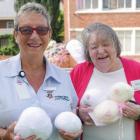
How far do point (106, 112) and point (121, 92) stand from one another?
18 centimetres

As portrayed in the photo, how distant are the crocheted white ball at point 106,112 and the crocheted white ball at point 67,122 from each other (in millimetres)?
355

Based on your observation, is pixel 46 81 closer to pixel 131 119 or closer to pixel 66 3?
pixel 131 119

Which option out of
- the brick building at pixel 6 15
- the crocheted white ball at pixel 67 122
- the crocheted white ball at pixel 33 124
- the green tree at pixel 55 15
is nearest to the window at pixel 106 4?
the green tree at pixel 55 15

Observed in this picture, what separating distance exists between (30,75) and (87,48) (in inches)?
25.2

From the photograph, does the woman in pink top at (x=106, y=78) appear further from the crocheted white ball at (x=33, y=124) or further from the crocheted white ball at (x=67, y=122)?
the crocheted white ball at (x=33, y=124)

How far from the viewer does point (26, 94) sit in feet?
9.16

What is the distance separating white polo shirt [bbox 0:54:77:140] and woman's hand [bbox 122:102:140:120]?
435 millimetres

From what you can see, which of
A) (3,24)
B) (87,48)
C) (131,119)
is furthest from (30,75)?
(3,24)

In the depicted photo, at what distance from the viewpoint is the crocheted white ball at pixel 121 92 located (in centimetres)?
316

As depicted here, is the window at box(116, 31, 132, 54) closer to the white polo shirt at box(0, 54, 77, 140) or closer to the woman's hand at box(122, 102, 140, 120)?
the woman's hand at box(122, 102, 140, 120)

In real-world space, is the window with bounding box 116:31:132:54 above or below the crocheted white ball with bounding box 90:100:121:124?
below

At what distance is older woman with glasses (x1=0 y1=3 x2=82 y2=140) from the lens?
108 inches

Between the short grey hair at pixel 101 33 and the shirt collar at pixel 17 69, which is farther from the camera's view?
the short grey hair at pixel 101 33

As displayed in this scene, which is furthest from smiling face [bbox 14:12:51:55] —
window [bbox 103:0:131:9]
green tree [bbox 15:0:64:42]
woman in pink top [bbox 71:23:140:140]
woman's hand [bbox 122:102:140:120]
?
green tree [bbox 15:0:64:42]
